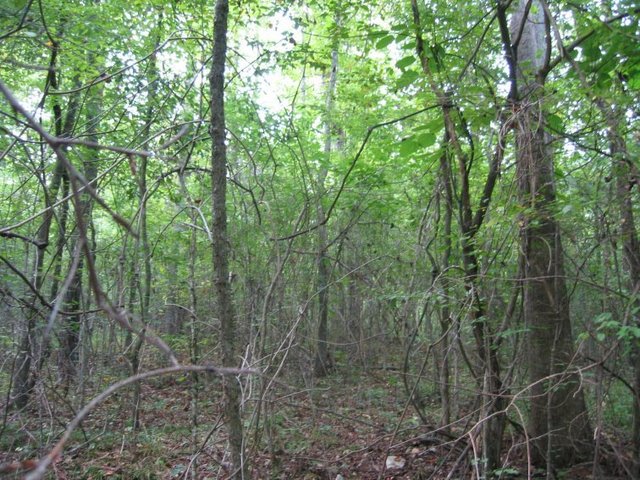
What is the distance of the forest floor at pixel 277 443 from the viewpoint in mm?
3899

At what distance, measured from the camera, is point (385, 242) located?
8.22 metres

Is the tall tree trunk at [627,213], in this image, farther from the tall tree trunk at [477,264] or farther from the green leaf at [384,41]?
the green leaf at [384,41]

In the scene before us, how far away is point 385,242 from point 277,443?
4244 mm

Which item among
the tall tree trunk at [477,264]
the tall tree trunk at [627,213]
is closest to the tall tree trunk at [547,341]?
the tall tree trunk at [477,264]

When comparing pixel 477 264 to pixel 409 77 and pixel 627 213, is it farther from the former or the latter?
pixel 409 77

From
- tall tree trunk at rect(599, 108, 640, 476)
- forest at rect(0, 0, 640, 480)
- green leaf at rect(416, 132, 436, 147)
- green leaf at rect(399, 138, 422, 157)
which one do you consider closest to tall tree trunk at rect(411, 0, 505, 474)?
forest at rect(0, 0, 640, 480)

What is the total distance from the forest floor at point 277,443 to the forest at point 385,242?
4cm

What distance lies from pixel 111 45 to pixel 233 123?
234cm

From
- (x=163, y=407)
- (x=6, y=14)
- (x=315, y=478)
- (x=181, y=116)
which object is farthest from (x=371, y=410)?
(x=6, y=14)

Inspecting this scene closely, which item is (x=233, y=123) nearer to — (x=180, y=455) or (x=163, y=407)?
(x=163, y=407)

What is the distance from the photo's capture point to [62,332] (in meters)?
6.00

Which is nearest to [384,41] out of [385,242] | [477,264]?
[477,264]

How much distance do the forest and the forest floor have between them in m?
0.04

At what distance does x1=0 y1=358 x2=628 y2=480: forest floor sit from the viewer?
3.90 m
